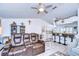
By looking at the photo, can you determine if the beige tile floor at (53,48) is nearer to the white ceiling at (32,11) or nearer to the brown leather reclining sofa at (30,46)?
the brown leather reclining sofa at (30,46)

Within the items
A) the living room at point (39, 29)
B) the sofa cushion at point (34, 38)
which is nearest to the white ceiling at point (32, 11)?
the living room at point (39, 29)

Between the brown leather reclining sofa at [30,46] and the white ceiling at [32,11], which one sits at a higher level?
the white ceiling at [32,11]

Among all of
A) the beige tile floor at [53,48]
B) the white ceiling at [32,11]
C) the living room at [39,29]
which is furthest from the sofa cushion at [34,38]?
the white ceiling at [32,11]

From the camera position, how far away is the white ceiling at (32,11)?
219cm

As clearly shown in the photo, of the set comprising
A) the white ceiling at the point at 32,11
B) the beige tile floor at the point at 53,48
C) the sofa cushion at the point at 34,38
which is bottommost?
the beige tile floor at the point at 53,48

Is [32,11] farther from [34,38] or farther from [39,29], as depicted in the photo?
[34,38]

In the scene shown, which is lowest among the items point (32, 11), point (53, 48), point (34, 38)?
point (53, 48)

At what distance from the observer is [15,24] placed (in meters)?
2.19

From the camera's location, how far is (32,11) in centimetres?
221

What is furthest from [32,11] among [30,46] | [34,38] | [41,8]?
[30,46]

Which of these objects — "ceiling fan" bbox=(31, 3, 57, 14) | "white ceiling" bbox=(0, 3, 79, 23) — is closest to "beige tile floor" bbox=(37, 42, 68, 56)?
"white ceiling" bbox=(0, 3, 79, 23)

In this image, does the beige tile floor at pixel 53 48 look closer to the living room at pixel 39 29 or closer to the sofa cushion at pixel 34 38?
the living room at pixel 39 29

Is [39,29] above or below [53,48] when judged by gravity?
above

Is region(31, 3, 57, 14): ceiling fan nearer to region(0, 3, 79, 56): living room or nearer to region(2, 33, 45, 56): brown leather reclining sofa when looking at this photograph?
region(0, 3, 79, 56): living room
